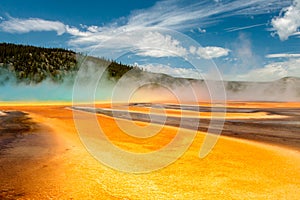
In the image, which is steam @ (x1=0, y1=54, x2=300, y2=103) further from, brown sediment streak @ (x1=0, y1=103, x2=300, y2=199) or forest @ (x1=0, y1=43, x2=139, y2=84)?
brown sediment streak @ (x1=0, y1=103, x2=300, y2=199)

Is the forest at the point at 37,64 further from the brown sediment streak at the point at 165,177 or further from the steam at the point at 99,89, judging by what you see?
the brown sediment streak at the point at 165,177

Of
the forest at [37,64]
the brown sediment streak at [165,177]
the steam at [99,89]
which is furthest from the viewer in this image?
the forest at [37,64]

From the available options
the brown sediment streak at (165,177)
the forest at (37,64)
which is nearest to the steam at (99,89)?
the forest at (37,64)

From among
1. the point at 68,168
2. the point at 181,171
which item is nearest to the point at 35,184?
the point at 68,168

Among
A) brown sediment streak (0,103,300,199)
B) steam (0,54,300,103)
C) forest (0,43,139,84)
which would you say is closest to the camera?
brown sediment streak (0,103,300,199)

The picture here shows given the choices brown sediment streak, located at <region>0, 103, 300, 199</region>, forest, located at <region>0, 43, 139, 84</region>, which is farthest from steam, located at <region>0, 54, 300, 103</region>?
brown sediment streak, located at <region>0, 103, 300, 199</region>

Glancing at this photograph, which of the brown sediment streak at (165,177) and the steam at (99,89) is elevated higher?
the steam at (99,89)

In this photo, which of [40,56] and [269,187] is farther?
[40,56]

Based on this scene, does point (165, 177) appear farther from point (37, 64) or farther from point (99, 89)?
point (37, 64)

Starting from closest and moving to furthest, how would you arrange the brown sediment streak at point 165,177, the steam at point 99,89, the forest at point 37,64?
the brown sediment streak at point 165,177 < the steam at point 99,89 < the forest at point 37,64

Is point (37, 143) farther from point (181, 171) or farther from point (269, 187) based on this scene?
point (269, 187)

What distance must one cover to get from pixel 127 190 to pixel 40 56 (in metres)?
101

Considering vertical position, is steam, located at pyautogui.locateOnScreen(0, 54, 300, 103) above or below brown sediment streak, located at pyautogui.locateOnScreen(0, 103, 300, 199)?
above

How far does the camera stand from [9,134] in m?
14.0
